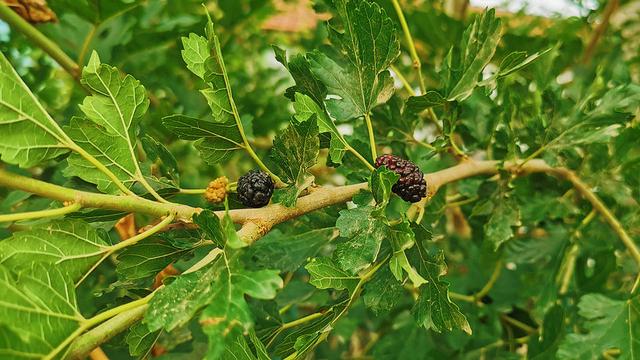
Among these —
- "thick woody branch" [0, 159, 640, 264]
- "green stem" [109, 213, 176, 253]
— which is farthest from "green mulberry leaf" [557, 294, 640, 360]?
"green stem" [109, 213, 176, 253]

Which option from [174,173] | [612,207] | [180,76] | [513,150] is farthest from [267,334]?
[180,76]

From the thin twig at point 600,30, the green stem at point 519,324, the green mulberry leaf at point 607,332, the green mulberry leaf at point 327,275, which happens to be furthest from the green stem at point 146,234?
the thin twig at point 600,30

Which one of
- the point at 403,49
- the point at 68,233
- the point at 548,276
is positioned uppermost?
the point at 68,233

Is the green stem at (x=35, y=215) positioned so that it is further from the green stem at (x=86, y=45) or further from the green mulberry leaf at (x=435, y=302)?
the green stem at (x=86, y=45)

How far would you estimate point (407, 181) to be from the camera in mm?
569

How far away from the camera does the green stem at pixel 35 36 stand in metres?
0.77

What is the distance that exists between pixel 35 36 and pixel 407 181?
546 mm

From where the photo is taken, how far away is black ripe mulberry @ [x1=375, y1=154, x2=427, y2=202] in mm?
570

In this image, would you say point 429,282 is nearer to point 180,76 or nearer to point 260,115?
point 260,115

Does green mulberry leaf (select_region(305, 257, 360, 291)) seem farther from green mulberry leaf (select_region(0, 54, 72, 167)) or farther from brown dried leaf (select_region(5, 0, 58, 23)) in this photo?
brown dried leaf (select_region(5, 0, 58, 23))

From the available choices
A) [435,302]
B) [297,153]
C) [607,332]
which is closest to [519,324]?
[607,332]

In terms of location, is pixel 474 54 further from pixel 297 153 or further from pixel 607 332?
pixel 607 332

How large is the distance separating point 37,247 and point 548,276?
0.68 metres

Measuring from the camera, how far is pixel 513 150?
73 cm
